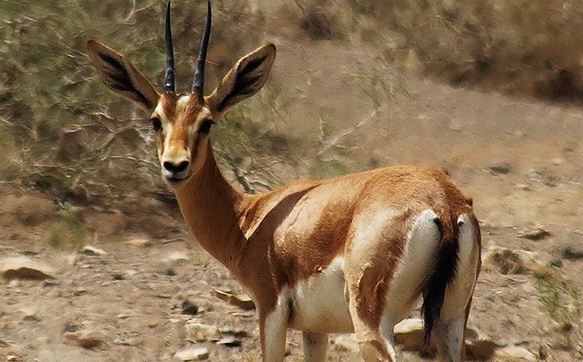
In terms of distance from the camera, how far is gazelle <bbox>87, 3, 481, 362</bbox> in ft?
17.7

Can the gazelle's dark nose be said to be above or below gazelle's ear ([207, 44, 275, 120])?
below

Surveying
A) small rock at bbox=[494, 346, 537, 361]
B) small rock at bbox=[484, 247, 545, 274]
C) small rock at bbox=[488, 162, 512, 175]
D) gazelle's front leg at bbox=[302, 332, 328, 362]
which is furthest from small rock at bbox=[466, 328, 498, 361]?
small rock at bbox=[488, 162, 512, 175]

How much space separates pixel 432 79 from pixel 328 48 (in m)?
1.33

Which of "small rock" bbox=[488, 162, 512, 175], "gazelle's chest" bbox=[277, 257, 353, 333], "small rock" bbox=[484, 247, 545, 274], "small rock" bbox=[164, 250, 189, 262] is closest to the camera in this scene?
"gazelle's chest" bbox=[277, 257, 353, 333]

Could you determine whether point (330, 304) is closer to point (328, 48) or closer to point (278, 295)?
point (278, 295)

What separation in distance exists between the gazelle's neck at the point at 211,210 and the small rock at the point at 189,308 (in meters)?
1.45

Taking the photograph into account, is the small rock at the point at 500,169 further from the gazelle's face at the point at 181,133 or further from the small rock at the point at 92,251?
the gazelle's face at the point at 181,133

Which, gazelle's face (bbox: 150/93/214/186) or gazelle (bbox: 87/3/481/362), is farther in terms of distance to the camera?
gazelle's face (bbox: 150/93/214/186)

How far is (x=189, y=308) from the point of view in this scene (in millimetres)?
8086

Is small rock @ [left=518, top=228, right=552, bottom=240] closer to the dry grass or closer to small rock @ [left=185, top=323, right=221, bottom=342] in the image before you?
the dry grass

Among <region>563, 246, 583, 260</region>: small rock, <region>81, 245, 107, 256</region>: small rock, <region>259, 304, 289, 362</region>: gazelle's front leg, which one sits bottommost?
<region>563, 246, 583, 260</region>: small rock

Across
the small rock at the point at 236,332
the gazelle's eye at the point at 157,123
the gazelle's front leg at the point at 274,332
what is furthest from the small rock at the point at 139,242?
the gazelle's front leg at the point at 274,332

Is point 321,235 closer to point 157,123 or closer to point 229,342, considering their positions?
point 157,123

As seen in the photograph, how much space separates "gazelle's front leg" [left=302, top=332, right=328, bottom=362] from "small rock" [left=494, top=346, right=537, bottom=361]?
1.54 meters
